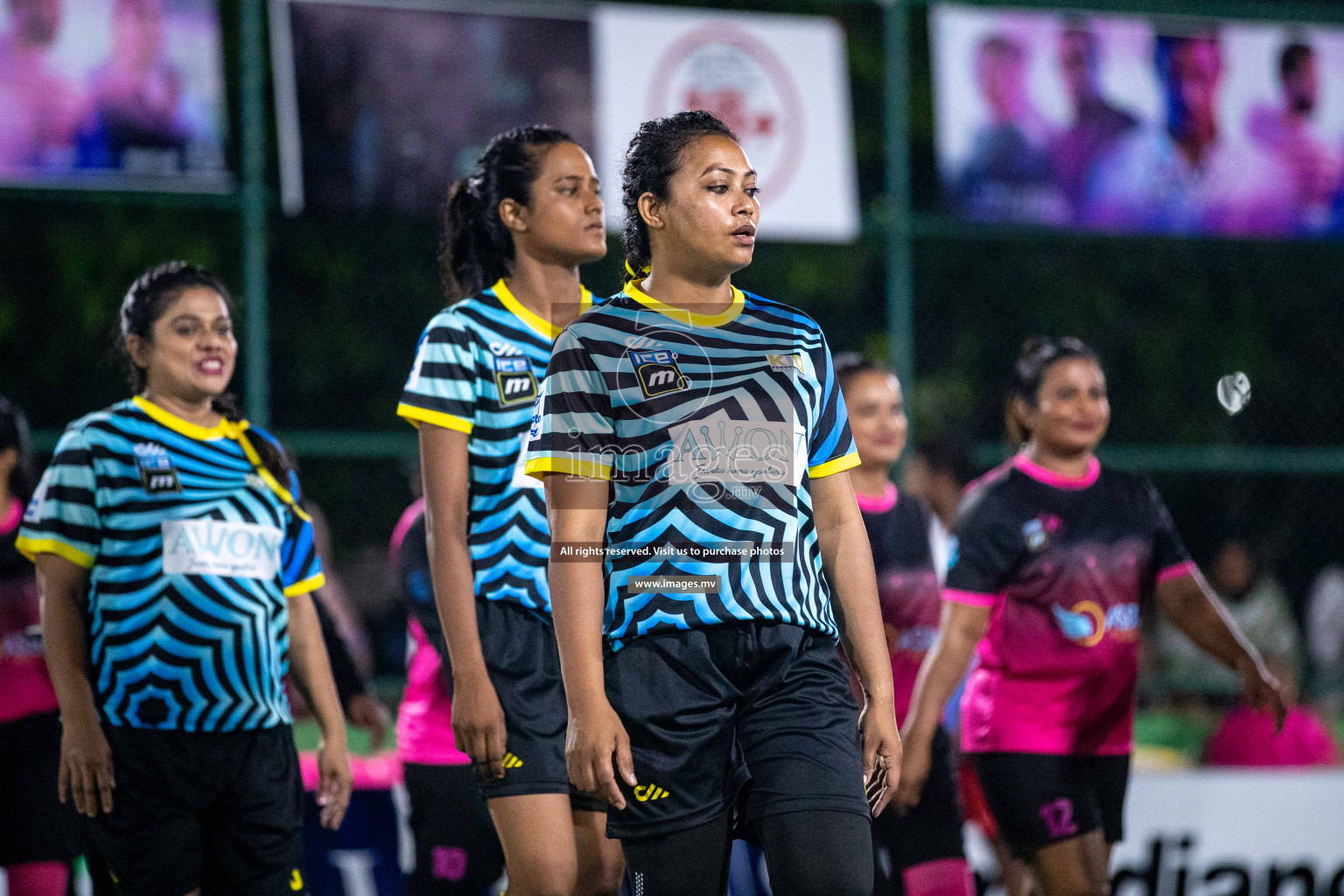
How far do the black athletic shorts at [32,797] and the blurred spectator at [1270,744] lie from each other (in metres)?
5.06

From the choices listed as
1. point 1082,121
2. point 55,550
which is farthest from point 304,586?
point 1082,121

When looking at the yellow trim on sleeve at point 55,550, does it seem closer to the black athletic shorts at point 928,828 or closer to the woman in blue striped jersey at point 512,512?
the woman in blue striped jersey at point 512,512

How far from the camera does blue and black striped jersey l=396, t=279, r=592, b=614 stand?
3.97 metres

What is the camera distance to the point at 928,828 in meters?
5.15

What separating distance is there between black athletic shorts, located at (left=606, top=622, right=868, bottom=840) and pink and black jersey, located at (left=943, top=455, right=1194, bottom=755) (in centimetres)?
186

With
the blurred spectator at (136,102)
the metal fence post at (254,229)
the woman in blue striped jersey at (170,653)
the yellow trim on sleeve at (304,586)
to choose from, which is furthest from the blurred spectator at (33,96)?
the yellow trim on sleeve at (304,586)

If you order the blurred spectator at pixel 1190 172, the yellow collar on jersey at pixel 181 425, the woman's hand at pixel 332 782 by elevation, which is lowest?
the woman's hand at pixel 332 782

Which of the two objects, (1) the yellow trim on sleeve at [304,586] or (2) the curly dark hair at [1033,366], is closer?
(1) the yellow trim on sleeve at [304,586]

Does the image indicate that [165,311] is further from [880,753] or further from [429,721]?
[880,753]

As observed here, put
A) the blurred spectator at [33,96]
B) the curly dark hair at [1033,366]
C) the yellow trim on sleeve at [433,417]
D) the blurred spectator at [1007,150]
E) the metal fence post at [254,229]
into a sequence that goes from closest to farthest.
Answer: the yellow trim on sleeve at [433,417] < the curly dark hair at [1033,366] < the metal fence post at [254,229] < the blurred spectator at [33,96] < the blurred spectator at [1007,150]

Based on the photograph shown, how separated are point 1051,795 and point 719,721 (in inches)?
81.7

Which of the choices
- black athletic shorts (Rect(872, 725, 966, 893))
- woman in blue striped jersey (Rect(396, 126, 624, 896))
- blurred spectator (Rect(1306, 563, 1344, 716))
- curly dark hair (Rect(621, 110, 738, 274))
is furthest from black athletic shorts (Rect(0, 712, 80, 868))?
blurred spectator (Rect(1306, 563, 1344, 716))

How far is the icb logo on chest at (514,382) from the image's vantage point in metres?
4.02

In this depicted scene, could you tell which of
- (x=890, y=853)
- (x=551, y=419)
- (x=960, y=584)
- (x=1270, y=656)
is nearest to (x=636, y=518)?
(x=551, y=419)
